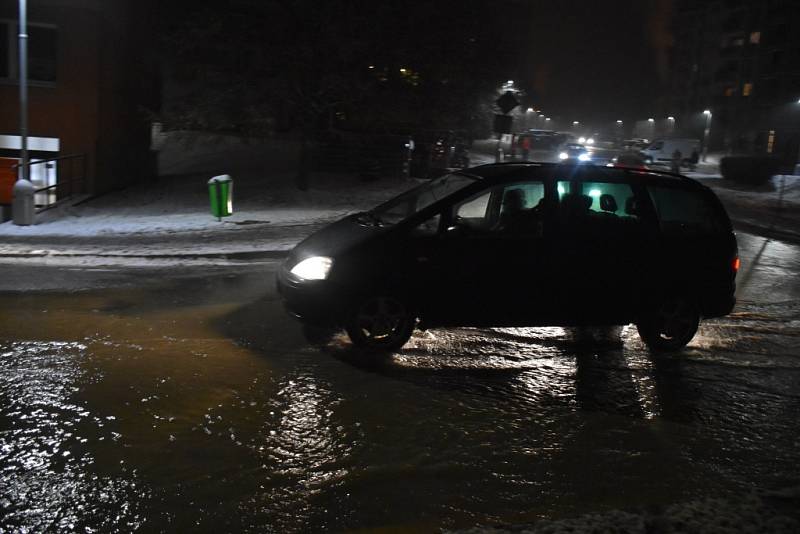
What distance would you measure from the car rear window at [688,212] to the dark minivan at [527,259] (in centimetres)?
1

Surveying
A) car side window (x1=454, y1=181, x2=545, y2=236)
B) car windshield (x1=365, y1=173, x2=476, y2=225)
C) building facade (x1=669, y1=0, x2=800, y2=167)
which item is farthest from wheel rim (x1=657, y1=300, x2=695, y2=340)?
building facade (x1=669, y1=0, x2=800, y2=167)

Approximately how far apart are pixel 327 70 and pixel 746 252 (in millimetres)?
11362

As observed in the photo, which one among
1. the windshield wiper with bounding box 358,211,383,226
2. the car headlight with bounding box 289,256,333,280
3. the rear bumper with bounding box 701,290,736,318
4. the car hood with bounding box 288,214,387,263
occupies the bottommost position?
the rear bumper with bounding box 701,290,736,318

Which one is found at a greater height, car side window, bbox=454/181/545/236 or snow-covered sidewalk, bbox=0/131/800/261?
car side window, bbox=454/181/545/236

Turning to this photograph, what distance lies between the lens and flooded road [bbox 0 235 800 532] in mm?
4227

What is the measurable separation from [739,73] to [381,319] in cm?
8780

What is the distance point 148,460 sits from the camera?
4664 millimetres

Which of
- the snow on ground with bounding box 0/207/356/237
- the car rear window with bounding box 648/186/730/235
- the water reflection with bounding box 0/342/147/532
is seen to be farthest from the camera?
the snow on ground with bounding box 0/207/356/237

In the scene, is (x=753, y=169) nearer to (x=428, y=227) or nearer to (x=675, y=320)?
(x=675, y=320)

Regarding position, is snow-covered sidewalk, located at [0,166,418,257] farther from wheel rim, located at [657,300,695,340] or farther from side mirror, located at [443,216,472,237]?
wheel rim, located at [657,300,695,340]

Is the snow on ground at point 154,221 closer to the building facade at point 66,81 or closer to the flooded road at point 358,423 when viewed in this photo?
the building facade at point 66,81

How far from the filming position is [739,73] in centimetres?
8356

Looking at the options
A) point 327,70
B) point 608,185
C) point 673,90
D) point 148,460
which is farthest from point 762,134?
point 148,460

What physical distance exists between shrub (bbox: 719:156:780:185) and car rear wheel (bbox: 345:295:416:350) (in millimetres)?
26352
